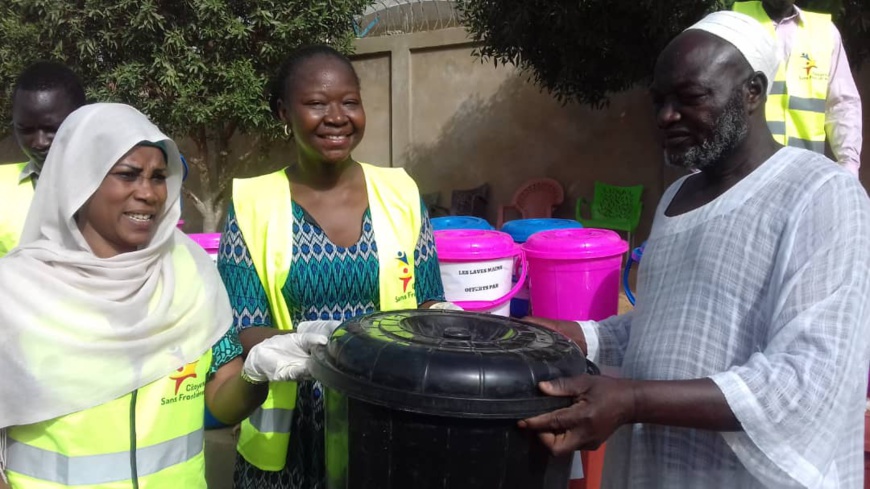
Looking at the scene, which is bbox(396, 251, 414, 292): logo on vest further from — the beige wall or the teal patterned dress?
the beige wall

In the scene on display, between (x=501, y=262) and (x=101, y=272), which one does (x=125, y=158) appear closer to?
(x=101, y=272)

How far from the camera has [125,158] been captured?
5.50 feet

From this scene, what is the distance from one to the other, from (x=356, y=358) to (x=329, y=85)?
99cm

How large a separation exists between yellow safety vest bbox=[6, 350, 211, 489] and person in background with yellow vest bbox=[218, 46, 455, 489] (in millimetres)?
247

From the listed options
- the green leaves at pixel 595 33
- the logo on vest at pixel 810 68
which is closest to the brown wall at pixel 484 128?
the green leaves at pixel 595 33

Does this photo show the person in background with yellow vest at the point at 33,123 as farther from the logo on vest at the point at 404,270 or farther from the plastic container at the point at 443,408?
the plastic container at the point at 443,408

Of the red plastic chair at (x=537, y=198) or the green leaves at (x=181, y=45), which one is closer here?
the green leaves at (x=181, y=45)

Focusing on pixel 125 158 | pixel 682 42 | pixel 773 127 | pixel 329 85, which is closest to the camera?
pixel 682 42

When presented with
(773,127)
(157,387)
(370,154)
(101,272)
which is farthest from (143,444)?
(370,154)

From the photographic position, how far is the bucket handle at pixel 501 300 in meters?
3.25

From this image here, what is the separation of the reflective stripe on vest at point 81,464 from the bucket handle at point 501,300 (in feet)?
5.79

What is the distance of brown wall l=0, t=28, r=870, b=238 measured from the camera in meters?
7.58

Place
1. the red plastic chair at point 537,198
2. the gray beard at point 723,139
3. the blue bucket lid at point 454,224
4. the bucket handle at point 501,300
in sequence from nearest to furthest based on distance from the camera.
Answer: 1. the gray beard at point 723,139
2. the bucket handle at point 501,300
3. the blue bucket lid at point 454,224
4. the red plastic chair at point 537,198

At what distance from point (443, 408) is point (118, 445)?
83 centimetres
